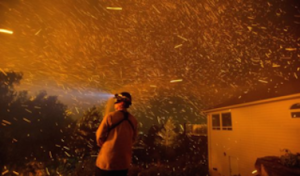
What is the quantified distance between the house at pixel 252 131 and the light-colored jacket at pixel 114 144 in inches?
357

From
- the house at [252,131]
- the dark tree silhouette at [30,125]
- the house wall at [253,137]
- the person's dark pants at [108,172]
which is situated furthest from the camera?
the dark tree silhouette at [30,125]

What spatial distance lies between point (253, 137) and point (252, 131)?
1.22 ft

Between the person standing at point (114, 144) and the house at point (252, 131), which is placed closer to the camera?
the person standing at point (114, 144)

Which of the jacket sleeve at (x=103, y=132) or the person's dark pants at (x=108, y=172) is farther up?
the jacket sleeve at (x=103, y=132)

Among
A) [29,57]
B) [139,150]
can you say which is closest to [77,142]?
[139,150]

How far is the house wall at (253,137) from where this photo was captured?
8.54 metres

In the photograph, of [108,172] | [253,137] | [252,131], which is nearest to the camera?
Answer: [108,172]

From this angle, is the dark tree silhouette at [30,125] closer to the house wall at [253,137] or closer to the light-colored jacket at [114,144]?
the house wall at [253,137]

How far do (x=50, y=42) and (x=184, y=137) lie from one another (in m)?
21.7

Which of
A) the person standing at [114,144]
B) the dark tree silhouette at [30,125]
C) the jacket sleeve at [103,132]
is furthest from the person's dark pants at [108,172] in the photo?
the dark tree silhouette at [30,125]

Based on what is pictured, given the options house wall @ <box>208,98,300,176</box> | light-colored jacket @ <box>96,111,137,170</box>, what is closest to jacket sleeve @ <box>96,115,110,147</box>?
light-colored jacket @ <box>96,111,137,170</box>

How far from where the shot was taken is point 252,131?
10.7 meters

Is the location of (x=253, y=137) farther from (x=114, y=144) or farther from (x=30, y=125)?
(x=30, y=125)

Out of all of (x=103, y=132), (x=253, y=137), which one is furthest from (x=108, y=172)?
(x=253, y=137)
